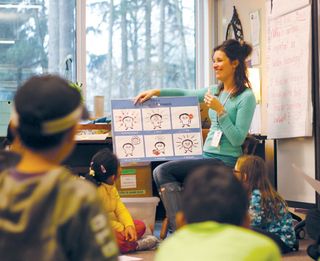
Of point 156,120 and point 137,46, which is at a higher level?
point 137,46

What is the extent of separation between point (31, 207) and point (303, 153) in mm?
3410

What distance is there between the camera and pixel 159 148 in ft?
15.4

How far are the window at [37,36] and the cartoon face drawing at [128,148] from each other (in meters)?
1.66

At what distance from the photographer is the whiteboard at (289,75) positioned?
4453mm

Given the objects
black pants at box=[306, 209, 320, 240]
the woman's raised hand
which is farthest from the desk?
black pants at box=[306, 209, 320, 240]

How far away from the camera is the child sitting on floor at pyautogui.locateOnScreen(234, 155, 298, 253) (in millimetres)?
3898

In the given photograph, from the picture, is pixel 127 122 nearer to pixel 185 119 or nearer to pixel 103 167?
pixel 185 119

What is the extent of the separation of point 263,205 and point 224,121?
21.0 inches

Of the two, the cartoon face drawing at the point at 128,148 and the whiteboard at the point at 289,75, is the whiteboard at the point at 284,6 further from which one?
the cartoon face drawing at the point at 128,148

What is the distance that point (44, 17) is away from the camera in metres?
6.20

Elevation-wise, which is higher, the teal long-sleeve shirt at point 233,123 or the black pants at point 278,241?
the teal long-sleeve shirt at point 233,123

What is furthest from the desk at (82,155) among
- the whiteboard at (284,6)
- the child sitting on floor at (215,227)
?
the child sitting on floor at (215,227)

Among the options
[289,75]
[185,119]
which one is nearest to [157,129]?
[185,119]

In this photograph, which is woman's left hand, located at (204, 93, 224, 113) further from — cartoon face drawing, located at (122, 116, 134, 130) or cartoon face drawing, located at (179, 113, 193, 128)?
cartoon face drawing, located at (122, 116, 134, 130)
